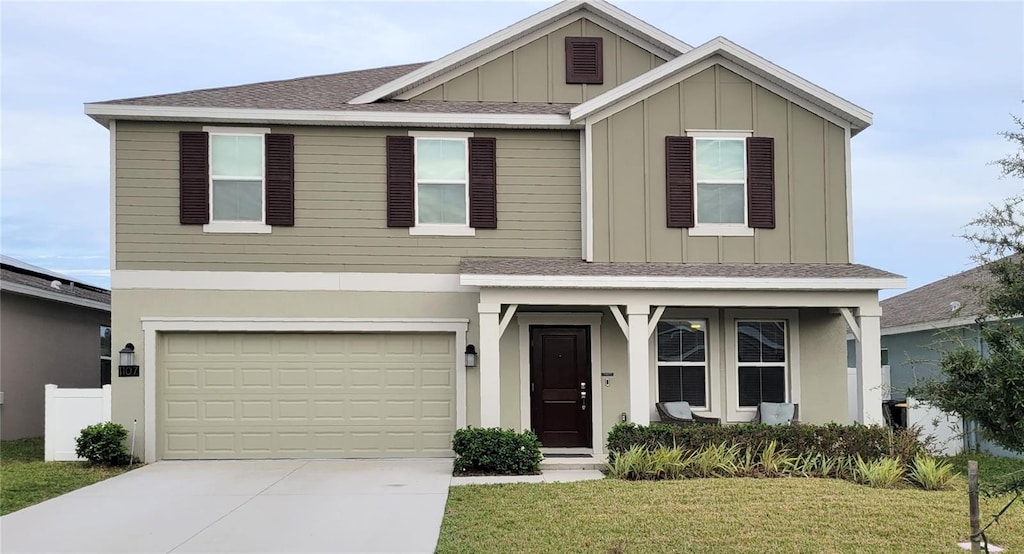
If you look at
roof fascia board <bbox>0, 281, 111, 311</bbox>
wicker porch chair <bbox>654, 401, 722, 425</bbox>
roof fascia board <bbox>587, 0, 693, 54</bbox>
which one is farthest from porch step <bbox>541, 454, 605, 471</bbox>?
roof fascia board <bbox>0, 281, 111, 311</bbox>

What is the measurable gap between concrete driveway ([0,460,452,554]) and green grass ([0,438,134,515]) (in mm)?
260

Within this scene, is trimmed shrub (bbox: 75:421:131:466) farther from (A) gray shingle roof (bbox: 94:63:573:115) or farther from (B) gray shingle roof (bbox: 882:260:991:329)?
(B) gray shingle roof (bbox: 882:260:991:329)

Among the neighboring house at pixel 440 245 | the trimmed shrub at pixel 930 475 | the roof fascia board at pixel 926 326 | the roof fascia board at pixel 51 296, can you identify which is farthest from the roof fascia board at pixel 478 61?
the trimmed shrub at pixel 930 475

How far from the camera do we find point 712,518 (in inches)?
367

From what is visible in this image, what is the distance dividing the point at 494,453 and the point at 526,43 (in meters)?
6.90

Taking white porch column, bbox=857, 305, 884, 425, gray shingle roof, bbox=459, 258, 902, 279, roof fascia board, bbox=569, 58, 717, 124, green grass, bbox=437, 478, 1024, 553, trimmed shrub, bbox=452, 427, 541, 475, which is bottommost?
green grass, bbox=437, 478, 1024, 553

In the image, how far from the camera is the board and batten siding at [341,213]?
45.0 feet

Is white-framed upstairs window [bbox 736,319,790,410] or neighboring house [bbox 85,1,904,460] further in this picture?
white-framed upstairs window [bbox 736,319,790,410]

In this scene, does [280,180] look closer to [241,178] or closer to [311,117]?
[241,178]

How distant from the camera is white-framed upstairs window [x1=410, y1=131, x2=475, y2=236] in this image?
46.0ft

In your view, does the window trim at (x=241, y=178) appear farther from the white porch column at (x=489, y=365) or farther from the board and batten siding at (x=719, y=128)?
the board and batten siding at (x=719, y=128)

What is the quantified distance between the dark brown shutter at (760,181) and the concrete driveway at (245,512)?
611 centimetres

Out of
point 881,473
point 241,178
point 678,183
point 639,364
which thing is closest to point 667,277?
point 639,364

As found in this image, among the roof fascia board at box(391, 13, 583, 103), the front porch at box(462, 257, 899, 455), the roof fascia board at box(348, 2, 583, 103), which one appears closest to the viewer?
the front porch at box(462, 257, 899, 455)
